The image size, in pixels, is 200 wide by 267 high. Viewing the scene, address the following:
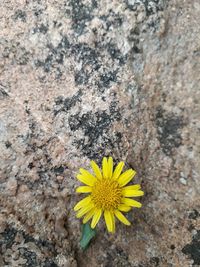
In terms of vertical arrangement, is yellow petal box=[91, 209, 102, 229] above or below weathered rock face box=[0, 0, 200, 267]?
below

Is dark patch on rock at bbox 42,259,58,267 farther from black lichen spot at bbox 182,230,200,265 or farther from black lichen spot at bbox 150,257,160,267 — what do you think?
black lichen spot at bbox 182,230,200,265

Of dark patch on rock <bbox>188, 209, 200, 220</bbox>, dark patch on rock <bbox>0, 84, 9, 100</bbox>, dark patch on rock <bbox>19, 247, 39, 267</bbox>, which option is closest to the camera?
dark patch on rock <bbox>19, 247, 39, 267</bbox>

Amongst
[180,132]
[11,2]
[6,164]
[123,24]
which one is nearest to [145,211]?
[180,132]

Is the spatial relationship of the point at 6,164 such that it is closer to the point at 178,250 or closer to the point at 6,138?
the point at 6,138

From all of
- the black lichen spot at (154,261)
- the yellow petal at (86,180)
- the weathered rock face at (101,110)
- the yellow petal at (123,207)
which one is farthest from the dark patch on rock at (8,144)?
the black lichen spot at (154,261)

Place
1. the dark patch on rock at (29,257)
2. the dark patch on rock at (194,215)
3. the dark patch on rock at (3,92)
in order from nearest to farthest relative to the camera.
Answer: the dark patch on rock at (29,257), the dark patch on rock at (194,215), the dark patch on rock at (3,92)

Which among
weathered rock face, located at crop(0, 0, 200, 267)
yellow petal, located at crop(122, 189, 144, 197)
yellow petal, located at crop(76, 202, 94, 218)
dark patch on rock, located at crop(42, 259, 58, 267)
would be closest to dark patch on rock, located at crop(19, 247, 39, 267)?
dark patch on rock, located at crop(42, 259, 58, 267)

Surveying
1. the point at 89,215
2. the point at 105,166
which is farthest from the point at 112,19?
the point at 89,215

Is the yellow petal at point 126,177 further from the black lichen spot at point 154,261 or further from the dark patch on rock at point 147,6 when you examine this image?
the dark patch on rock at point 147,6
